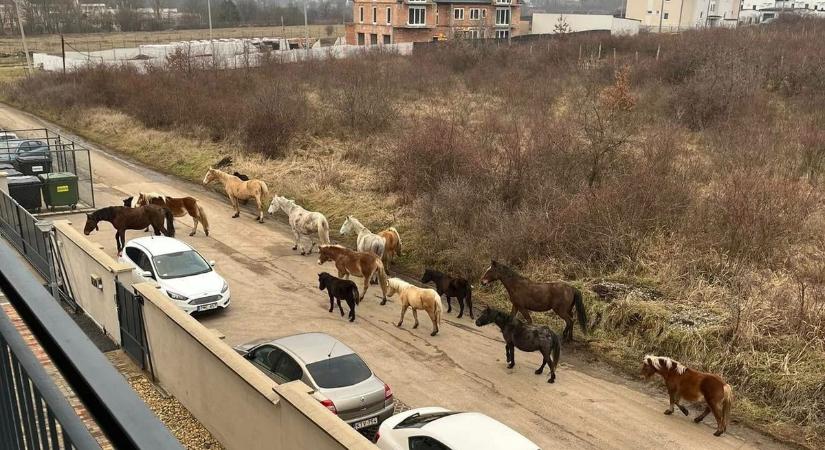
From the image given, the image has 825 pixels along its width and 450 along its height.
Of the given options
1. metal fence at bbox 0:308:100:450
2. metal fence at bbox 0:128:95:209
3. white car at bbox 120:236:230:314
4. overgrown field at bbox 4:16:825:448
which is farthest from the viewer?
metal fence at bbox 0:128:95:209

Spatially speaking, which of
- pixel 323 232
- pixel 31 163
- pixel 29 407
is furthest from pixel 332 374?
pixel 31 163

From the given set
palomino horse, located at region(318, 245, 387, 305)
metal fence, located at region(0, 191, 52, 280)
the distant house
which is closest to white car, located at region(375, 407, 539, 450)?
palomino horse, located at region(318, 245, 387, 305)

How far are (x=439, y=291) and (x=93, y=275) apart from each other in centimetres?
765

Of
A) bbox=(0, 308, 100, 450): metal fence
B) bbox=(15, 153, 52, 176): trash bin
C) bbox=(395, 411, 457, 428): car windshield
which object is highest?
bbox=(0, 308, 100, 450): metal fence

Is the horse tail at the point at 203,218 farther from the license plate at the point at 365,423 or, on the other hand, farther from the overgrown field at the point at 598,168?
the license plate at the point at 365,423

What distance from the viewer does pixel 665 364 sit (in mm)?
11719

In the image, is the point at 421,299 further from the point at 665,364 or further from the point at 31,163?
the point at 31,163

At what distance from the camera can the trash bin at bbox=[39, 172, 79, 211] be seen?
74.2 feet

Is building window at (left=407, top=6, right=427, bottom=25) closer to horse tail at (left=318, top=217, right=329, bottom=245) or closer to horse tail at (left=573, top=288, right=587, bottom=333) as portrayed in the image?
horse tail at (left=318, top=217, right=329, bottom=245)

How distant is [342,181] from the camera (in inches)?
1039

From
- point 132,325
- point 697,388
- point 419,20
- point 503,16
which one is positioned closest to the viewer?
point 697,388

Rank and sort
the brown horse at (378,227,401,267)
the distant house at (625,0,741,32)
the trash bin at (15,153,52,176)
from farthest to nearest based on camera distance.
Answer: the distant house at (625,0,741,32)
the trash bin at (15,153,52,176)
the brown horse at (378,227,401,267)

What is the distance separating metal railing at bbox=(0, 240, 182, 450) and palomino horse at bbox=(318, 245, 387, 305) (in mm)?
13944

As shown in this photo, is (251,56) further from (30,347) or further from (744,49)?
(30,347)
